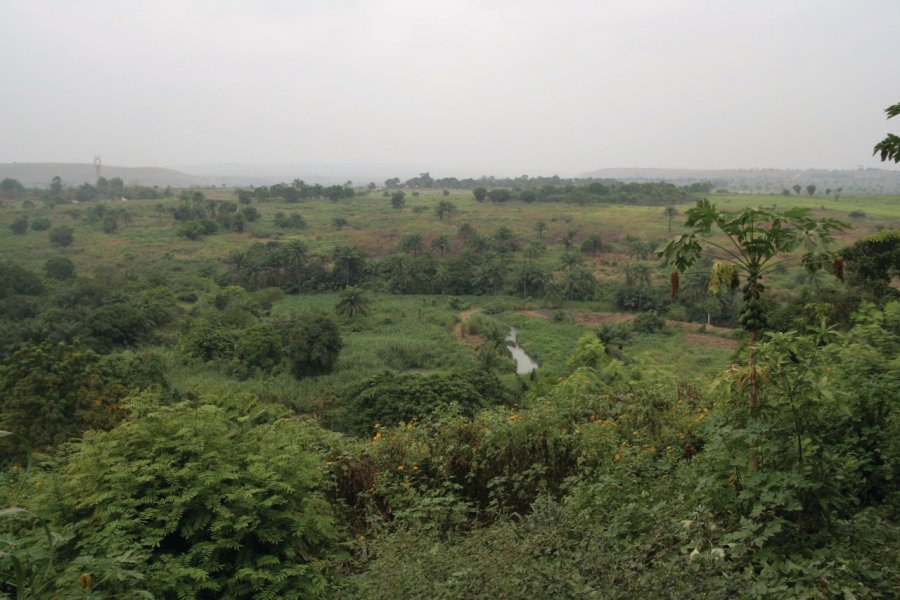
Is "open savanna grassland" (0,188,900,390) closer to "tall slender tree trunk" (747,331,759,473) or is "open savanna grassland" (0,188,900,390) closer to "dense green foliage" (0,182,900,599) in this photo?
"dense green foliage" (0,182,900,599)

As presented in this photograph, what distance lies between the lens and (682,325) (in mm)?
32438

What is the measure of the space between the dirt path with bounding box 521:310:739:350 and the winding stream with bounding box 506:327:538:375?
4.15 metres

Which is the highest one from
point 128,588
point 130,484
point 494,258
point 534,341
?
point 130,484

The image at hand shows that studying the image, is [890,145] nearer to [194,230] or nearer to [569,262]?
[569,262]

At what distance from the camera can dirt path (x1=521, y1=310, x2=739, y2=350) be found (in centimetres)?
2863

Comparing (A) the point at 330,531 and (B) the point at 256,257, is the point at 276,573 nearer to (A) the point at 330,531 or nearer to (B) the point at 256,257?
(A) the point at 330,531

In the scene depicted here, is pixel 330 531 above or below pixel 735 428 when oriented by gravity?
below

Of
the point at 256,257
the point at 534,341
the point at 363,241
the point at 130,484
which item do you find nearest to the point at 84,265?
the point at 256,257

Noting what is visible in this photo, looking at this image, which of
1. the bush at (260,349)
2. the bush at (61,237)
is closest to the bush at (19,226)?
the bush at (61,237)

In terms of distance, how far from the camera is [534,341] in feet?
101

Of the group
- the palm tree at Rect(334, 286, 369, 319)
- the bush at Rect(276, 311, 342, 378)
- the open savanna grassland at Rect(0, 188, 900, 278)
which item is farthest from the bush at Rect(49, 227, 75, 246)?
the bush at Rect(276, 311, 342, 378)

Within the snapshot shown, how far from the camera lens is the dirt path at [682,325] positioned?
2863 cm

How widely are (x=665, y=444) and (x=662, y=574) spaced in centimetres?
224

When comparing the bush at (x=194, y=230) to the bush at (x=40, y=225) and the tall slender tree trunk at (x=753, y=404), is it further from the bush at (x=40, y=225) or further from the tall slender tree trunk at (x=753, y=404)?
the tall slender tree trunk at (x=753, y=404)
